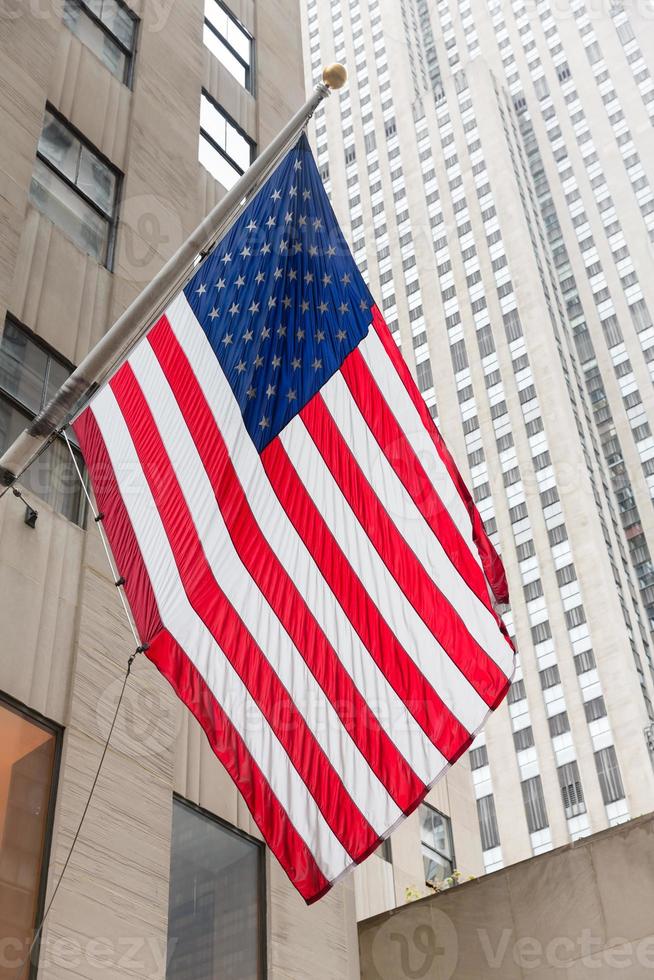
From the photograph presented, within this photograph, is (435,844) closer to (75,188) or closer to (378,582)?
(378,582)

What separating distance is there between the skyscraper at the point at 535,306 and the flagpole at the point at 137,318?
63877 mm

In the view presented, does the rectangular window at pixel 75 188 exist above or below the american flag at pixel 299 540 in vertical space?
above

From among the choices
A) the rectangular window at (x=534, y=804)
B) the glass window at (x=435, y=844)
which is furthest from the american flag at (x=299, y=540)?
the rectangular window at (x=534, y=804)

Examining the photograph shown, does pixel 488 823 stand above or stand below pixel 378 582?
above

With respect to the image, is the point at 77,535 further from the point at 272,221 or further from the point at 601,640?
the point at 601,640

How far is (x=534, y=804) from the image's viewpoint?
7469 centimetres

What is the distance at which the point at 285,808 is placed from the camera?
8320 millimetres

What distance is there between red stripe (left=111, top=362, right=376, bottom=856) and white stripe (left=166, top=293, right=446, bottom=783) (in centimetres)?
56

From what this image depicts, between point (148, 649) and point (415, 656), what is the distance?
2.20 metres

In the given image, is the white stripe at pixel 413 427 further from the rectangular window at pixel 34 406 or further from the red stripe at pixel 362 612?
the rectangular window at pixel 34 406

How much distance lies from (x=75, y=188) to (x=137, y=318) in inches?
249

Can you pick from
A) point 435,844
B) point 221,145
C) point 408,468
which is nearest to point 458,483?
point 408,468

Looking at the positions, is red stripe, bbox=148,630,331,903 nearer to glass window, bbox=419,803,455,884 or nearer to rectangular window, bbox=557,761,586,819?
glass window, bbox=419,803,455,884

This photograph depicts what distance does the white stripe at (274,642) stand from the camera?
27.7ft
